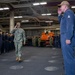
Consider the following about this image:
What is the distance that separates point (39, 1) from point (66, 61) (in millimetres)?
9117

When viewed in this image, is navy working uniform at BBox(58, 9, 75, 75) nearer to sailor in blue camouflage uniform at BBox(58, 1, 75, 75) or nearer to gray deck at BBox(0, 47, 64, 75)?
sailor in blue camouflage uniform at BBox(58, 1, 75, 75)

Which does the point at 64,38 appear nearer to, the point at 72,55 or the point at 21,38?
the point at 72,55

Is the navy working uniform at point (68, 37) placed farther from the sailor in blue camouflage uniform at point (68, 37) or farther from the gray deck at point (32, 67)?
the gray deck at point (32, 67)

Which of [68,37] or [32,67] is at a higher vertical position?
[68,37]

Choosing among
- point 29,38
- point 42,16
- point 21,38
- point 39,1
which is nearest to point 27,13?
point 42,16

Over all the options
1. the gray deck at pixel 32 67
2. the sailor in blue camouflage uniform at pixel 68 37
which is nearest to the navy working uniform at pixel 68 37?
the sailor in blue camouflage uniform at pixel 68 37

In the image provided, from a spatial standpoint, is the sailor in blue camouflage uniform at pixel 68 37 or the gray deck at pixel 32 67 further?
the gray deck at pixel 32 67

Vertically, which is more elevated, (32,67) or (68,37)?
(68,37)

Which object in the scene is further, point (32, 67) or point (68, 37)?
point (32, 67)

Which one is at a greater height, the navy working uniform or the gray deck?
the navy working uniform

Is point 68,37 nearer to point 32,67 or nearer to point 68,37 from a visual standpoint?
point 68,37

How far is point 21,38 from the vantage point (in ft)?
23.5

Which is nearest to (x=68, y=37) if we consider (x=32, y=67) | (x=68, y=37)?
(x=68, y=37)

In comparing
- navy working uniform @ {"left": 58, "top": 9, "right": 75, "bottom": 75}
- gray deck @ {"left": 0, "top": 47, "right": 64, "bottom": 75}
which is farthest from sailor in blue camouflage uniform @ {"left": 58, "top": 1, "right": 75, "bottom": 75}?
gray deck @ {"left": 0, "top": 47, "right": 64, "bottom": 75}
